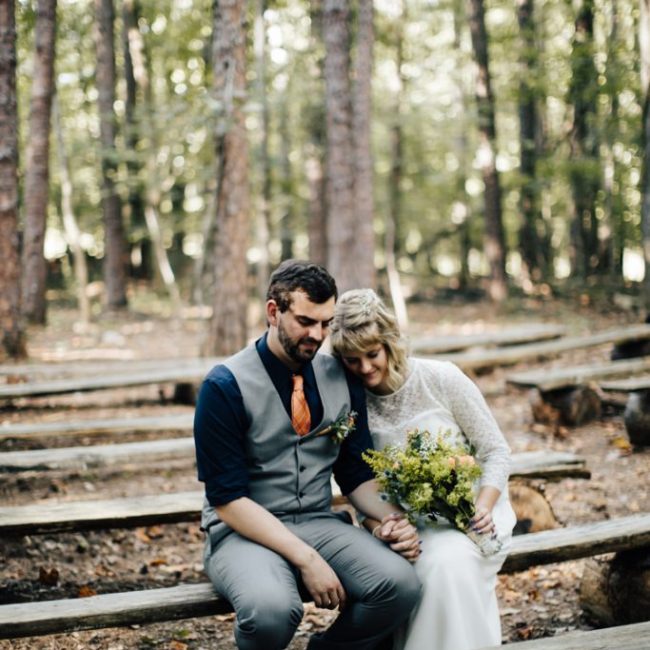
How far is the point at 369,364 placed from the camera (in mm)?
3264

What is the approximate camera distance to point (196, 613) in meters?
3.00

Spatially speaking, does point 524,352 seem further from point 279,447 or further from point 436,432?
point 279,447

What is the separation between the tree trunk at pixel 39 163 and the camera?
1063cm

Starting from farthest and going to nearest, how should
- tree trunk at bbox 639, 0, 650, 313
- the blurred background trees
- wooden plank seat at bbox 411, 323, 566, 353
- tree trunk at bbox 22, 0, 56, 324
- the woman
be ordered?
tree trunk at bbox 639, 0, 650, 313, tree trunk at bbox 22, 0, 56, 324, wooden plank seat at bbox 411, 323, 566, 353, the blurred background trees, the woman

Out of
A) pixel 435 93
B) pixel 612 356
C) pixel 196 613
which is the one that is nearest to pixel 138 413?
pixel 196 613

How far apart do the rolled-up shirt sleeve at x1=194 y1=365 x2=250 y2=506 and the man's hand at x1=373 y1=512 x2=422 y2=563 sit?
0.63 metres

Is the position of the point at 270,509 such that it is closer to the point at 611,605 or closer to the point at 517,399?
the point at 611,605

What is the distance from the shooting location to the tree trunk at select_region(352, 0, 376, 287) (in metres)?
12.7

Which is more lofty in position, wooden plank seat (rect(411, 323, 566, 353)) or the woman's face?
the woman's face

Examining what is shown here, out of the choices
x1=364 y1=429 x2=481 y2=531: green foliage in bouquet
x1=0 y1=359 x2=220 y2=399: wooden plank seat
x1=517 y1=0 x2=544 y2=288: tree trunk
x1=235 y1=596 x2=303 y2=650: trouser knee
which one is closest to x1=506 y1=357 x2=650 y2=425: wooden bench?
x1=0 y1=359 x2=220 y2=399: wooden plank seat

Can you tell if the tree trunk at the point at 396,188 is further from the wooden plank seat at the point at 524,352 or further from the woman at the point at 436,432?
the woman at the point at 436,432

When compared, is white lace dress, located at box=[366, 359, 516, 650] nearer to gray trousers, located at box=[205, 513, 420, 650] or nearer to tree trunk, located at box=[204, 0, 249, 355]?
gray trousers, located at box=[205, 513, 420, 650]

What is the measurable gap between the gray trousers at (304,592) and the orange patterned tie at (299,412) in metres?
0.44

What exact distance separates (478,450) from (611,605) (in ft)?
4.07
